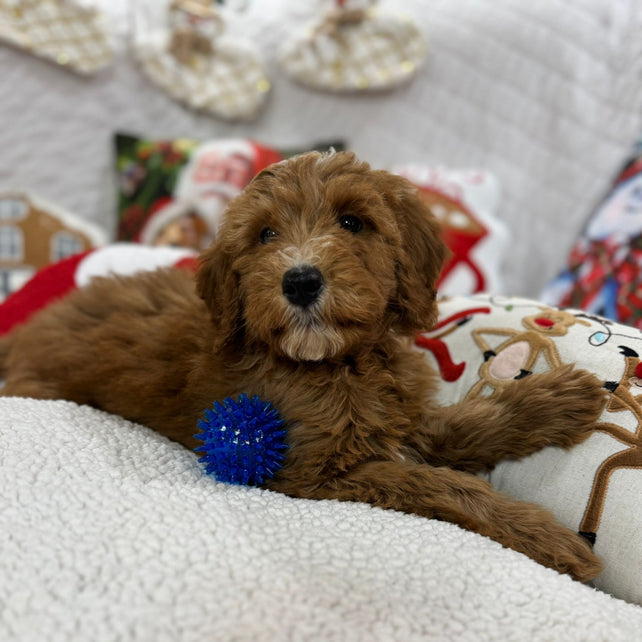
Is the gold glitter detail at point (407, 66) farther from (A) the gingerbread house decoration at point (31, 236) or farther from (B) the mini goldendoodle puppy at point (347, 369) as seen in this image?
(B) the mini goldendoodle puppy at point (347, 369)

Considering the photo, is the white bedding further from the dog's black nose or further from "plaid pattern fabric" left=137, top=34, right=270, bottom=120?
the dog's black nose

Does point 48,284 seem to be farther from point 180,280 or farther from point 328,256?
point 328,256

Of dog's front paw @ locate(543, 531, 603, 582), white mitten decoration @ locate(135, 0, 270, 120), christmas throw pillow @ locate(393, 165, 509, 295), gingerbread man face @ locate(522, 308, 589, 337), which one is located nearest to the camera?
dog's front paw @ locate(543, 531, 603, 582)

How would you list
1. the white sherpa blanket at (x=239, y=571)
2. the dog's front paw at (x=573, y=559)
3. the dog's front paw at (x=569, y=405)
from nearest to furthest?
the white sherpa blanket at (x=239, y=571) → the dog's front paw at (x=573, y=559) → the dog's front paw at (x=569, y=405)

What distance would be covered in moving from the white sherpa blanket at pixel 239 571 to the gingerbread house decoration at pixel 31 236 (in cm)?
212

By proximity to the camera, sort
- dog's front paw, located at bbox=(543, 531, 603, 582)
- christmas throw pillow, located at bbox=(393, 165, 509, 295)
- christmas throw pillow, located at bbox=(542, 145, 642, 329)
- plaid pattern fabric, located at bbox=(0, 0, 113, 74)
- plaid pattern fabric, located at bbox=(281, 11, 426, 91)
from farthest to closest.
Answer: plaid pattern fabric, located at bbox=(281, 11, 426, 91)
plaid pattern fabric, located at bbox=(0, 0, 113, 74)
christmas throw pillow, located at bbox=(393, 165, 509, 295)
christmas throw pillow, located at bbox=(542, 145, 642, 329)
dog's front paw, located at bbox=(543, 531, 603, 582)

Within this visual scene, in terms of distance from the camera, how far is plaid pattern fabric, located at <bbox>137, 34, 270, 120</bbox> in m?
3.50

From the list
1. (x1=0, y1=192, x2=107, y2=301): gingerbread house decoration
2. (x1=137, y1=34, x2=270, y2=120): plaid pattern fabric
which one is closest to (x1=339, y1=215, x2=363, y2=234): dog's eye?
(x1=0, y1=192, x2=107, y2=301): gingerbread house decoration

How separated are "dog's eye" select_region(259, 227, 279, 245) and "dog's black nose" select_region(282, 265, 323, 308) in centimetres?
17

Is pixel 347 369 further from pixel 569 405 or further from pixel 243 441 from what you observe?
pixel 569 405

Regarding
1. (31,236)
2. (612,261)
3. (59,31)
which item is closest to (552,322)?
(612,261)

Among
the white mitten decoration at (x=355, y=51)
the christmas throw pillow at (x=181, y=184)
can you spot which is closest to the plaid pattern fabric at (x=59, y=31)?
the christmas throw pillow at (x=181, y=184)

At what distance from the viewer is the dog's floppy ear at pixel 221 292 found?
4.66 feet

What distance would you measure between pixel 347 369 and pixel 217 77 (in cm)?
266
